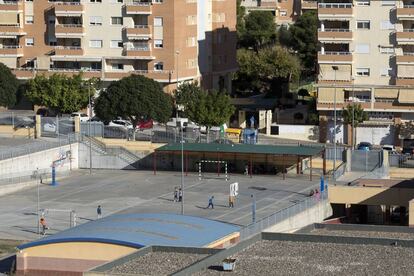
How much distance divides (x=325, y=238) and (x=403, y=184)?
92.7ft

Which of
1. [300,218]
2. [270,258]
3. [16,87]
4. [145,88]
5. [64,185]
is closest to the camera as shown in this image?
[270,258]

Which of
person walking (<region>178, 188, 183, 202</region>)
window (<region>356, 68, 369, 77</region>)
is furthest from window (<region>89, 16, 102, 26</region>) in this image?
person walking (<region>178, 188, 183, 202</region>)

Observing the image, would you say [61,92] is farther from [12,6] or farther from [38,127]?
[12,6]

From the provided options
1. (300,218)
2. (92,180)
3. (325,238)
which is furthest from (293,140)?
(325,238)

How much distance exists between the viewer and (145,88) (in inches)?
3875

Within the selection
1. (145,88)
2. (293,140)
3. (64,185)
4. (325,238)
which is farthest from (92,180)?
(325,238)

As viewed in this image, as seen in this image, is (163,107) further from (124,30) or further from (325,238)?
(325,238)

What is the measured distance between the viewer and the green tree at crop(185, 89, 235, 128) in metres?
99.4

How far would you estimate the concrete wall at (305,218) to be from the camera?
2773 inches

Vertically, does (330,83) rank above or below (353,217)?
above

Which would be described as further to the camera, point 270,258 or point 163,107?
point 163,107

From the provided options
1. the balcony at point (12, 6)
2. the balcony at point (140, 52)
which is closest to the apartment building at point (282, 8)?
the balcony at point (140, 52)

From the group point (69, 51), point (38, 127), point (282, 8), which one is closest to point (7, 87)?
point (69, 51)

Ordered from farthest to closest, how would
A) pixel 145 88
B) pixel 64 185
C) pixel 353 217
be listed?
pixel 145 88 → pixel 64 185 → pixel 353 217
